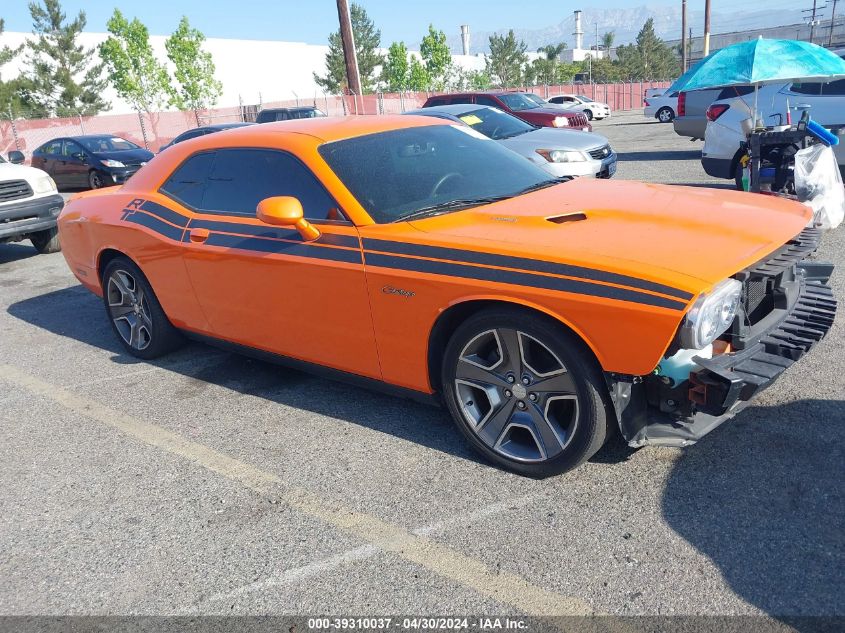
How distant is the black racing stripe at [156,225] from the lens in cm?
438

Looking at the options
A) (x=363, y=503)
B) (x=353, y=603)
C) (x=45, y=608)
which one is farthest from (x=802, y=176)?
(x=45, y=608)

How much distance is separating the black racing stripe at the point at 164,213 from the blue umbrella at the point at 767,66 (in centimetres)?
489

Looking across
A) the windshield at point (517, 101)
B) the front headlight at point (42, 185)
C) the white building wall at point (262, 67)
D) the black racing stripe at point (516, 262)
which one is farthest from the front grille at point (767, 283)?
the white building wall at point (262, 67)

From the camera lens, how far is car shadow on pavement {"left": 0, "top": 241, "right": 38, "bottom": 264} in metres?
9.70

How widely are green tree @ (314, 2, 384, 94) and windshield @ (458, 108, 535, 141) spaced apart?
45353 millimetres

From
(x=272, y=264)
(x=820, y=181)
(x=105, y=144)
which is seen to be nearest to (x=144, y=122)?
(x=105, y=144)

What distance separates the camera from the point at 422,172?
3.80 m

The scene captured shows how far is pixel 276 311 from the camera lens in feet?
12.7

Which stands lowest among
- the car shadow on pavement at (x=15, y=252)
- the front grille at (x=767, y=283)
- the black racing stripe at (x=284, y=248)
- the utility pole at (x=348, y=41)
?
the car shadow on pavement at (x=15, y=252)

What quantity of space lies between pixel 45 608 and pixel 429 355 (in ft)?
5.94

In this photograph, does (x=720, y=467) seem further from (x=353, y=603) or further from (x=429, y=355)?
(x=353, y=603)

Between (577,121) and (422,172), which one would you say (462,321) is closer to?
(422,172)

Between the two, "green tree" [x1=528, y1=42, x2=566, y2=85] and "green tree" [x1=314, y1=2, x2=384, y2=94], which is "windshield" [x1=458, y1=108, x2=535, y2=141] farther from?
"green tree" [x1=528, y1=42, x2=566, y2=85]

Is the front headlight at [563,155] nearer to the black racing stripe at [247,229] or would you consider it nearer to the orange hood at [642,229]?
the orange hood at [642,229]
